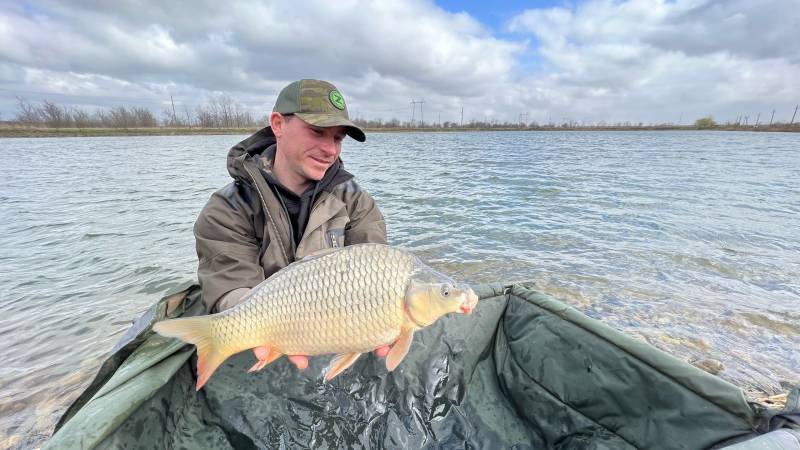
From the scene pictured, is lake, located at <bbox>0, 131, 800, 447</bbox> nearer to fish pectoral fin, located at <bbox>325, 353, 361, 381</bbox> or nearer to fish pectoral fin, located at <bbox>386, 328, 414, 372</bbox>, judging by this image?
fish pectoral fin, located at <bbox>325, 353, 361, 381</bbox>

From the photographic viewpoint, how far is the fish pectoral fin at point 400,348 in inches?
68.1

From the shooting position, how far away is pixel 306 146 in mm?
2387

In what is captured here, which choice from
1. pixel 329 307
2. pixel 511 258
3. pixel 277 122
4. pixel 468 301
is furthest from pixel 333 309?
pixel 511 258

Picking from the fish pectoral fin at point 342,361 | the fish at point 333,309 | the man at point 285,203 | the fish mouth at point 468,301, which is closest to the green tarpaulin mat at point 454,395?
the fish at point 333,309

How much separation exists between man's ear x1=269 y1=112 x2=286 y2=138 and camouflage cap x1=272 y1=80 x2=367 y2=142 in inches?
2.0

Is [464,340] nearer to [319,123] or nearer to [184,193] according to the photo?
[319,123]

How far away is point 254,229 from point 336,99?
94 cm

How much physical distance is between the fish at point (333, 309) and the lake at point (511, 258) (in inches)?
86.8

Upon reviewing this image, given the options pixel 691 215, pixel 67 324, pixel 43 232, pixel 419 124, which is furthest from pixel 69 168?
pixel 419 124

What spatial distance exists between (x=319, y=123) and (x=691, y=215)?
32.6 ft

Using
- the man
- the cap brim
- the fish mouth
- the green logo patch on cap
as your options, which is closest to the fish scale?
the fish mouth

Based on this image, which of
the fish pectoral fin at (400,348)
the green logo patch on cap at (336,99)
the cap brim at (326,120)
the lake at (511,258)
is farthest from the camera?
the lake at (511,258)

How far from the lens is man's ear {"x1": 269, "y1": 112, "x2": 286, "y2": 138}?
7.96ft

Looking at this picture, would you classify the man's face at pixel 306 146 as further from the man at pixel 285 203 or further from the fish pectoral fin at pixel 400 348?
the fish pectoral fin at pixel 400 348
